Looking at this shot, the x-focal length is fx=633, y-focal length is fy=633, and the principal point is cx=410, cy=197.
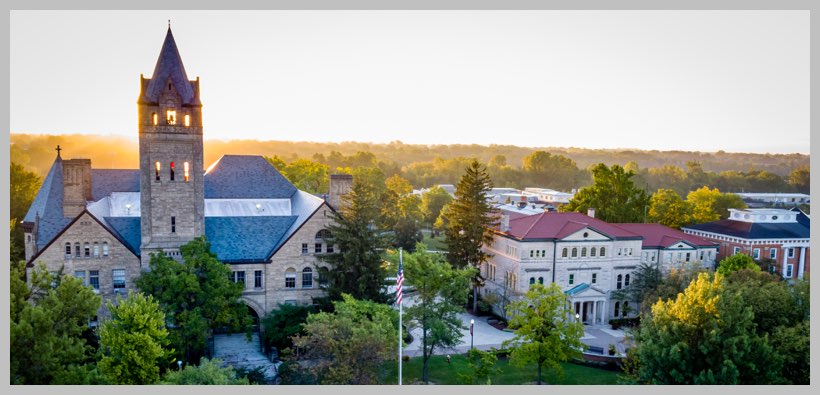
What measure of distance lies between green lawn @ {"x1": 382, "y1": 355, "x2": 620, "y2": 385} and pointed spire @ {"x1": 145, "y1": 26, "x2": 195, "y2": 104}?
2060 centimetres

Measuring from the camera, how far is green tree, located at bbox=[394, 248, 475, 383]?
34906 mm

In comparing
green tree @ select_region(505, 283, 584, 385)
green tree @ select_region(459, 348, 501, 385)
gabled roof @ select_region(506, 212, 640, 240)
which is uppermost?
gabled roof @ select_region(506, 212, 640, 240)

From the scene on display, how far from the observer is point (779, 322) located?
3203 cm

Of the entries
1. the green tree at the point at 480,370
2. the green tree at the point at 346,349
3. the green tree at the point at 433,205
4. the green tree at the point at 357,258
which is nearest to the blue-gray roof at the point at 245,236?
the green tree at the point at 357,258

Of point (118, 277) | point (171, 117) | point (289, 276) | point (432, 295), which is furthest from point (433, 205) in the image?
point (432, 295)

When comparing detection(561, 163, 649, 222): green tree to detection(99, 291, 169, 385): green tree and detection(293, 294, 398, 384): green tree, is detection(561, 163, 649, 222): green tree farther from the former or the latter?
detection(99, 291, 169, 385): green tree

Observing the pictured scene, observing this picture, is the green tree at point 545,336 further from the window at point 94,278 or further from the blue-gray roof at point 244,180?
the window at point 94,278

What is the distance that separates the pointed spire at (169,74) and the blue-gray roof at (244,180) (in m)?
10.9

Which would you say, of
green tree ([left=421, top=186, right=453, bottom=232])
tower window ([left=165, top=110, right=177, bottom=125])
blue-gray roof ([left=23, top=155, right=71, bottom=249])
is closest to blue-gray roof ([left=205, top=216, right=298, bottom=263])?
tower window ([left=165, top=110, right=177, bottom=125])

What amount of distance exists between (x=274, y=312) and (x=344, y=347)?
12875mm

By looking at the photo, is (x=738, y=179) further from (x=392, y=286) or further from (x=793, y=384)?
(x=793, y=384)

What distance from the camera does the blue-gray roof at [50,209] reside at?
136ft

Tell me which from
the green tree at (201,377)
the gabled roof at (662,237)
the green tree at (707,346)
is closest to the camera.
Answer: the green tree at (201,377)

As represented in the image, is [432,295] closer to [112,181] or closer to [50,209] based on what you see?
[50,209]
